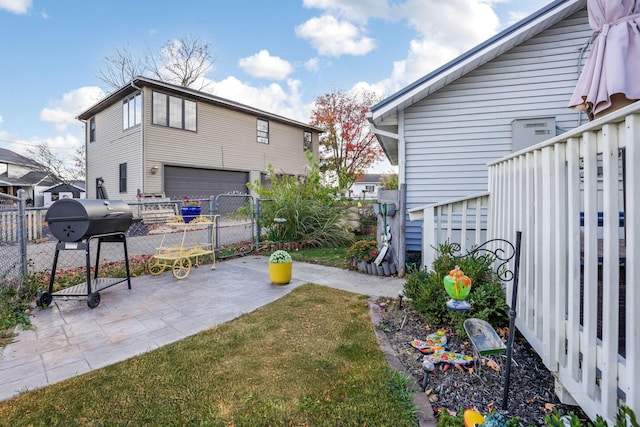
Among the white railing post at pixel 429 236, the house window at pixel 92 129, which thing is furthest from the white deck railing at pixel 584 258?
the house window at pixel 92 129

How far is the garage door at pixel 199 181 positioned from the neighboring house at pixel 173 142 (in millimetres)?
38

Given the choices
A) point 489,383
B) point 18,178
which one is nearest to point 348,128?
point 489,383

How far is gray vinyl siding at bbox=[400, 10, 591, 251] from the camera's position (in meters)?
5.05

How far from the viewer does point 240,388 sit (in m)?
1.97

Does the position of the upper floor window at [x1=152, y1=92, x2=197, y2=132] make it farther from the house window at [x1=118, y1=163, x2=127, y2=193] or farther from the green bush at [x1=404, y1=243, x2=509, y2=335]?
the green bush at [x1=404, y1=243, x2=509, y2=335]

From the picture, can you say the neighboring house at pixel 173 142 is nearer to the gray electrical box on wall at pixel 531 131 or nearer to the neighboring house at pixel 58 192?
the gray electrical box on wall at pixel 531 131

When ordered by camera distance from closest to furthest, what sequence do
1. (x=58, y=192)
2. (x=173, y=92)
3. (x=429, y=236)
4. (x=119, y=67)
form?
(x=429, y=236)
(x=173, y=92)
(x=119, y=67)
(x=58, y=192)

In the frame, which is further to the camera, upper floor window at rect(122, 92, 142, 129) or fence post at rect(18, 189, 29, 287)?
upper floor window at rect(122, 92, 142, 129)

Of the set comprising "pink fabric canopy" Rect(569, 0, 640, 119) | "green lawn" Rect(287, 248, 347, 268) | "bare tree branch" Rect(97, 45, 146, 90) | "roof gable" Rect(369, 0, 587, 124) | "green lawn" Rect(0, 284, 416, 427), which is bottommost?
"green lawn" Rect(0, 284, 416, 427)

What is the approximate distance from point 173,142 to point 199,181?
1.92 meters

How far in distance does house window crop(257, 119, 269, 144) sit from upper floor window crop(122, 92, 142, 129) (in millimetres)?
5505

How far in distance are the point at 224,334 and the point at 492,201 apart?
9.24ft

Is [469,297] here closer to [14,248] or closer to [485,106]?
[485,106]

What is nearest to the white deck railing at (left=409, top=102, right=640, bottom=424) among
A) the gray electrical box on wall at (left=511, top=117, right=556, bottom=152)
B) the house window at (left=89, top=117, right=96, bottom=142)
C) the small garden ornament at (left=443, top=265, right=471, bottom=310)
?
the small garden ornament at (left=443, top=265, right=471, bottom=310)
